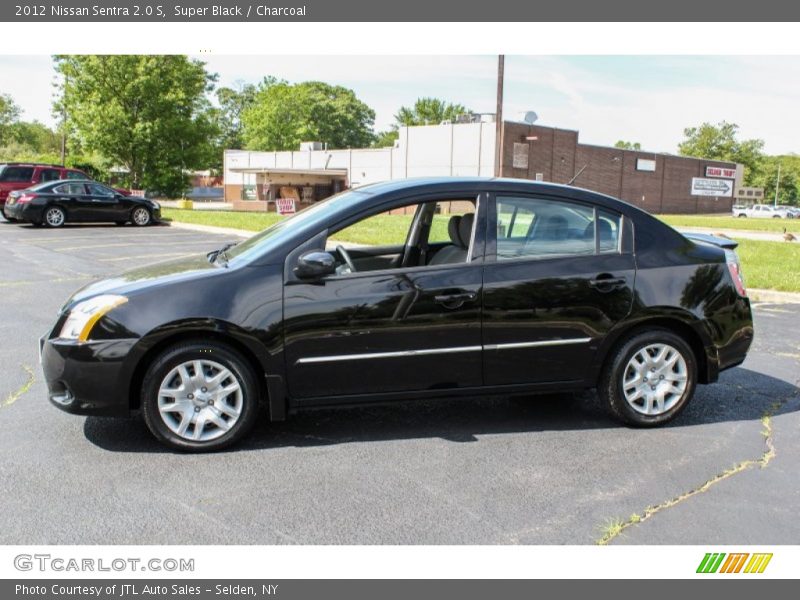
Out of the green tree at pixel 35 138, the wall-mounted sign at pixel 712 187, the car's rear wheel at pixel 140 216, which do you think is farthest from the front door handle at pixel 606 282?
the green tree at pixel 35 138

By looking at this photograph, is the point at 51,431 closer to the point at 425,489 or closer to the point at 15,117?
the point at 425,489

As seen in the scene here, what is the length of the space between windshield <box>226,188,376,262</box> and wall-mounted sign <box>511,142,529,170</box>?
1760 inches

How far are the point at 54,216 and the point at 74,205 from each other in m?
0.65

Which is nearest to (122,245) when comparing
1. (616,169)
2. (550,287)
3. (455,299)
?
(455,299)

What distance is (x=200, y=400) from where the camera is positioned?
433 cm

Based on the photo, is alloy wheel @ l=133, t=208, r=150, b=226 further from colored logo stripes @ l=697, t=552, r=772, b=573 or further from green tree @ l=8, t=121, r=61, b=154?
green tree @ l=8, t=121, r=61, b=154

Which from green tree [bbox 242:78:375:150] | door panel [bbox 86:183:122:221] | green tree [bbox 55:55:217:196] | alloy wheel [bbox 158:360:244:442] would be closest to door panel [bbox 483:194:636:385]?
alloy wheel [bbox 158:360:244:442]

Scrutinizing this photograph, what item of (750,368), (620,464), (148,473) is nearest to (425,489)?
(620,464)

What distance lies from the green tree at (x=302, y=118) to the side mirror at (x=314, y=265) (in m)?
88.9

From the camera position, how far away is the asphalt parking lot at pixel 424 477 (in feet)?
11.4

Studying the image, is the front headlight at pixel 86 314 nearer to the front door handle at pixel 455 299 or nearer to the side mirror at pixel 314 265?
the side mirror at pixel 314 265

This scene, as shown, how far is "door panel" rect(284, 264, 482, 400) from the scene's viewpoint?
4.39 m

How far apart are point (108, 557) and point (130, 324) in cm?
143

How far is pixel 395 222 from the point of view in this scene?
6203 millimetres
